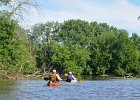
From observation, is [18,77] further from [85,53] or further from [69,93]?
[85,53]

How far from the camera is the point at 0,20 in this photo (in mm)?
45312

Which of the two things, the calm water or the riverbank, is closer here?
the calm water

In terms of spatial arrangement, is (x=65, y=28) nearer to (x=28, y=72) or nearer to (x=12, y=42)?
(x=28, y=72)

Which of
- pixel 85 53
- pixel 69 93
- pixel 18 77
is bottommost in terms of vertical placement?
pixel 69 93

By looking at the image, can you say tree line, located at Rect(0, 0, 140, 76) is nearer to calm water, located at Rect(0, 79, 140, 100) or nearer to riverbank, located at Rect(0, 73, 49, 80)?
riverbank, located at Rect(0, 73, 49, 80)

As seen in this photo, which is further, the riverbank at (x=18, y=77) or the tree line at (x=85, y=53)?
the tree line at (x=85, y=53)

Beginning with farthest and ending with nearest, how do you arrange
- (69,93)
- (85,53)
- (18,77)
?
1. (85,53)
2. (18,77)
3. (69,93)

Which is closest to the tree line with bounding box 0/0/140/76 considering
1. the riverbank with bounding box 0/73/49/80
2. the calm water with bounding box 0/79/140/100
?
the riverbank with bounding box 0/73/49/80

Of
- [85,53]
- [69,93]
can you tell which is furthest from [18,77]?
[85,53]

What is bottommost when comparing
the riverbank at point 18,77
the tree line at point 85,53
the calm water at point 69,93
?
the calm water at point 69,93

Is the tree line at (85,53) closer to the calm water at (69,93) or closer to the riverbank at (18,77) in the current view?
the riverbank at (18,77)

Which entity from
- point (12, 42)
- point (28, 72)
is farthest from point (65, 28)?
point (12, 42)

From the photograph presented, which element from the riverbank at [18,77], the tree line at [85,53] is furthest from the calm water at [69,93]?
the tree line at [85,53]

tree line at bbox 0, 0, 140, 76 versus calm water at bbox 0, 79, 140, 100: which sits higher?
tree line at bbox 0, 0, 140, 76
